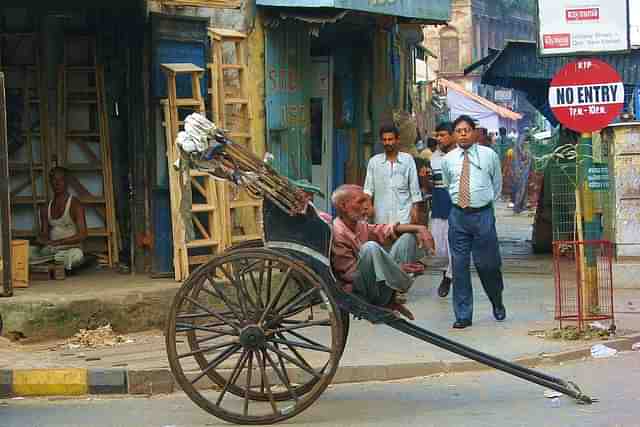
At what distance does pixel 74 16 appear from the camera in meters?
11.8

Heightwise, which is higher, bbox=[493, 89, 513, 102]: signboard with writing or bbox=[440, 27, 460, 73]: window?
bbox=[440, 27, 460, 73]: window

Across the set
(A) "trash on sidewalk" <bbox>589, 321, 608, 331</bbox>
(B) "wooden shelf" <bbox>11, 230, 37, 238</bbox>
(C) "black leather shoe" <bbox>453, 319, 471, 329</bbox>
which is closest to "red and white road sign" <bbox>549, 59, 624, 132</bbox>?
(A) "trash on sidewalk" <bbox>589, 321, 608, 331</bbox>

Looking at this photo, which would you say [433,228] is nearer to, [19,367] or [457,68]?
[19,367]

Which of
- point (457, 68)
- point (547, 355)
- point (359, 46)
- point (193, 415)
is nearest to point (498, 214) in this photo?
point (359, 46)

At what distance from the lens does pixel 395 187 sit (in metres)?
11.1

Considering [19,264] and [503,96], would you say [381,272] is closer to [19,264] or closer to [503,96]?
[19,264]

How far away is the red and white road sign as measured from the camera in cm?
966

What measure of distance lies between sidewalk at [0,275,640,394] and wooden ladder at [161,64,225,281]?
0.91 m

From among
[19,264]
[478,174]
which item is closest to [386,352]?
[478,174]

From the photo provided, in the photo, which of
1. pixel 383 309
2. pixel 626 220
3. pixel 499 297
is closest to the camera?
pixel 383 309

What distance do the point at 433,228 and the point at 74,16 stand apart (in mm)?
4809

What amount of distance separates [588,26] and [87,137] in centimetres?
513

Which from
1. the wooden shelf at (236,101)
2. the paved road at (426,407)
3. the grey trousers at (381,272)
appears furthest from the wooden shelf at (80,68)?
the grey trousers at (381,272)

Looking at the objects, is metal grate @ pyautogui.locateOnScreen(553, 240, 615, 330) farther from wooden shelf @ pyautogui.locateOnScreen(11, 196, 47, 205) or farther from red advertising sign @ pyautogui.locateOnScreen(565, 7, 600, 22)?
wooden shelf @ pyautogui.locateOnScreen(11, 196, 47, 205)
